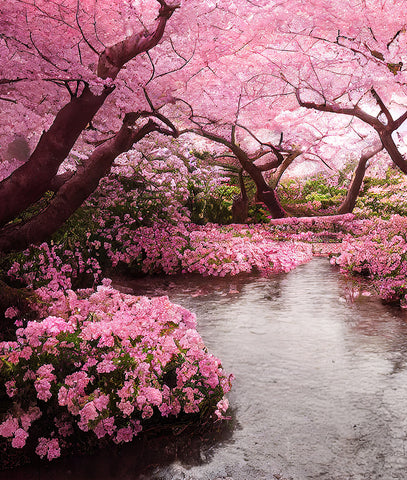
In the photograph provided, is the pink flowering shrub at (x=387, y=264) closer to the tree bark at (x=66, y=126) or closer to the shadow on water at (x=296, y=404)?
the shadow on water at (x=296, y=404)

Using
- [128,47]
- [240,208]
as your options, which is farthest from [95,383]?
[240,208]

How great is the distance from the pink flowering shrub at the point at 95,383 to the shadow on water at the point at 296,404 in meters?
0.20

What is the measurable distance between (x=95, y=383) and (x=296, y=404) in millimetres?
1662

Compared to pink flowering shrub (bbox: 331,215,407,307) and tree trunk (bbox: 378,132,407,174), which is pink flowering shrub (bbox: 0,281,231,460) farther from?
tree trunk (bbox: 378,132,407,174)

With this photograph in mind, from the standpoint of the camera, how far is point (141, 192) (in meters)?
10.1

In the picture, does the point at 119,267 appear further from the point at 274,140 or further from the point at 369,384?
the point at 274,140

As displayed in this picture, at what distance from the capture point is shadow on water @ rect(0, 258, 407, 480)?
318cm

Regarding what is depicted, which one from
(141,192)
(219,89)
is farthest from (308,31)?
(141,192)

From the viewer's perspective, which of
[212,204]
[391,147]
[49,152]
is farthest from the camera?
[212,204]

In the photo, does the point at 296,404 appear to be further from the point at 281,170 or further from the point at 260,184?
the point at 281,170

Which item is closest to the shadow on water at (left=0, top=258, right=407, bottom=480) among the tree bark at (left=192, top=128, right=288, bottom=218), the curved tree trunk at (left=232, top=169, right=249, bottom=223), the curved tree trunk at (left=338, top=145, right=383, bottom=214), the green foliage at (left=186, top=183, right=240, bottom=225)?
the green foliage at (left=186, top=183, right=240, bottom=225)

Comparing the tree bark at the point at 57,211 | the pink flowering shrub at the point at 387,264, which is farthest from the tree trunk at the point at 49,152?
the pink flowering shrub at the point at 387,264

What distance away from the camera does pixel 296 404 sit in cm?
406

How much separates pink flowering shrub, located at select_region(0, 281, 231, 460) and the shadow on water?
0.20 m
